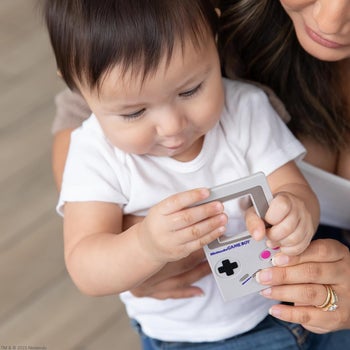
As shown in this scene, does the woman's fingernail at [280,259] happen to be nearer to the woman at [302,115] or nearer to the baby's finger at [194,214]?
the woman at [302,115]

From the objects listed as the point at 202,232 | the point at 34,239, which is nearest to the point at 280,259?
the point at 202,232

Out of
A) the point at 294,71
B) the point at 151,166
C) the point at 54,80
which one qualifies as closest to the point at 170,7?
the point at 151,166

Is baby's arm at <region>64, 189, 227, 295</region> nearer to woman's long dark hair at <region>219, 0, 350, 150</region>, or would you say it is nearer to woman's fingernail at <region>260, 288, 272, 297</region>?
woman's fingernail at <region>260, 288, 272, 297</region>

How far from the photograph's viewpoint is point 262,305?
1.09 metres

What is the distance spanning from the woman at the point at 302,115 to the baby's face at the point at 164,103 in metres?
0.14

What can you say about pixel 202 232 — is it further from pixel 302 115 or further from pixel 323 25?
pixel 302 115

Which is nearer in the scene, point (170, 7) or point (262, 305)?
point (170, 7)

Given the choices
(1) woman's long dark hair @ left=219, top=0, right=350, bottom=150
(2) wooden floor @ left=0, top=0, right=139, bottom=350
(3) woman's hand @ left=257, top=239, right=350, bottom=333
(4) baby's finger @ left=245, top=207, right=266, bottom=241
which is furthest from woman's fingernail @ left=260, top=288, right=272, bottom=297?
(2) wooden floor @ left=0, top=0, right=139, bottom=350

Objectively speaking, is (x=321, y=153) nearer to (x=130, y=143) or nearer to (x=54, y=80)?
(x=130, y=143)

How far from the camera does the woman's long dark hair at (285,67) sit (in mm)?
1083

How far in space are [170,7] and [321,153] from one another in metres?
0.44

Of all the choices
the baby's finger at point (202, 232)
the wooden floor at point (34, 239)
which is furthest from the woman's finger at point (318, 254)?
the wooden floor at point (34, 239)

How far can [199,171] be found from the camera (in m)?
1.01

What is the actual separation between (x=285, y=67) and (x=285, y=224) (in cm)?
37
